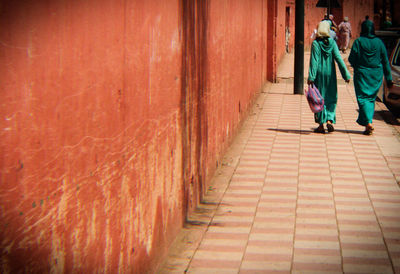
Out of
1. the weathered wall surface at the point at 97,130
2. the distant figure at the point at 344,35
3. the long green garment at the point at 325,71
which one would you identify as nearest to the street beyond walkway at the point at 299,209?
the weathered wall surface at the point at 97,130

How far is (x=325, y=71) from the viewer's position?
8664mm

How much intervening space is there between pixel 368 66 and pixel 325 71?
0.69 m

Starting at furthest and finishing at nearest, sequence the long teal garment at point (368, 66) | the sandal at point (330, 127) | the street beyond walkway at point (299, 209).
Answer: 1. the sandal at point (330, 127)
2. the long teal garment at point (368, 66)
3. the street beyond walkway at point (299, 209)

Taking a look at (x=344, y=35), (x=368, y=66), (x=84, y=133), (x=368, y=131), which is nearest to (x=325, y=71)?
(x=368, y=66)

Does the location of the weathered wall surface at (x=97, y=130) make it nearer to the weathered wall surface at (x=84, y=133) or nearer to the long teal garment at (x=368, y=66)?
the weathered wall surface at (x=84, y=133)

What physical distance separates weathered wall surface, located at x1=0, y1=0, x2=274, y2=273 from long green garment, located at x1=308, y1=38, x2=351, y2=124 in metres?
3.87

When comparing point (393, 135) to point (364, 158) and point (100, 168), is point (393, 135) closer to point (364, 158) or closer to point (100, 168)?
point (364, 158)

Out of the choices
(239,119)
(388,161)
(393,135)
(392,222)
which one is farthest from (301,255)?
(393,135)

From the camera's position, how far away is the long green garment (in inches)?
341

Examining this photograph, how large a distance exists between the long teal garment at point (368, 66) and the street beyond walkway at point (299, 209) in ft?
1.78

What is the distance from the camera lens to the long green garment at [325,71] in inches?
341

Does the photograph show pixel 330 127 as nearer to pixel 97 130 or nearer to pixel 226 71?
pixel 226 71

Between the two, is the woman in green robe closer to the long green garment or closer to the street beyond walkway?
the long green garment

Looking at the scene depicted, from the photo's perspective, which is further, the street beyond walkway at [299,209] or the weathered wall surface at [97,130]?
the street beyond walkway at [299,209]
